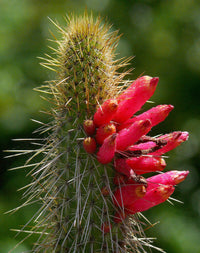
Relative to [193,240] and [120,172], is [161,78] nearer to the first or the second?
[193,240]

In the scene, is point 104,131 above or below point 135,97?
below

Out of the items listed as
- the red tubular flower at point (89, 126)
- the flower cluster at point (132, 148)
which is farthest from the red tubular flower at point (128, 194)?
the red tubular flower at point (89, 126)

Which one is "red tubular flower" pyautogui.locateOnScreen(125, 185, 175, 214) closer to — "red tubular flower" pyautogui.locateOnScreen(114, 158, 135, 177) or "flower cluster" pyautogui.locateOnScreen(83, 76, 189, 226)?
"flower cluster" pyautogui.locateOnScreen(83, 76, 189, 226)

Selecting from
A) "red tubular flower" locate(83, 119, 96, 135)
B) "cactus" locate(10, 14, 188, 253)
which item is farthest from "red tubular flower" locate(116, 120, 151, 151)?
"red tubular flower" locate(83, 119, 96, 135)

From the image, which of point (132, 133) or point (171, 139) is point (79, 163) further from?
point (171, 139)

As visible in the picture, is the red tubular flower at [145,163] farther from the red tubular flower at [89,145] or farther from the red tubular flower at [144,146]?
the red tubular flower at [89,145]

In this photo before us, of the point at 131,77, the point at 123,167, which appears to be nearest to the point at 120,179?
the point at 123,167
